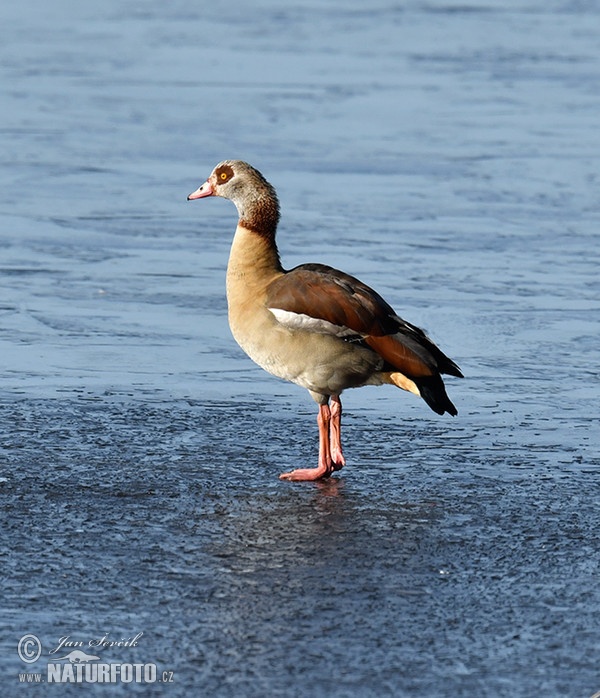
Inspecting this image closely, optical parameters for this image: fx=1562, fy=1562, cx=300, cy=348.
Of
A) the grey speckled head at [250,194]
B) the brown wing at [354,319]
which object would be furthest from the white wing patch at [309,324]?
the grey speckled head at [250,194]

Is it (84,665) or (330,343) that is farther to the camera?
(330,343)

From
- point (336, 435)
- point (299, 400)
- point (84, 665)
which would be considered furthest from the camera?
point (299, 400)

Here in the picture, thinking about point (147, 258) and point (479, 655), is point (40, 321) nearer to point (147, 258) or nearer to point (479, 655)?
point (147, 258)

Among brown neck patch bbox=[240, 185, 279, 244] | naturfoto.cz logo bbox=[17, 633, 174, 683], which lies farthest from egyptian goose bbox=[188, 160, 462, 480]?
naturfoto.cz logo bbox=[17, 633, 174, 683]

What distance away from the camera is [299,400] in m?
8.03

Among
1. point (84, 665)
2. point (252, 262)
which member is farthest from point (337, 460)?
point (84, 665)

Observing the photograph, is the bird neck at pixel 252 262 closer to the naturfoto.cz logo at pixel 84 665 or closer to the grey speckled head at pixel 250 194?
the grey speckled head at pixel 250 194

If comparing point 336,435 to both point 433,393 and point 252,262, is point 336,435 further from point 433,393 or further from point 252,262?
point 252,262

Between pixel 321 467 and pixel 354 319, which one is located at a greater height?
pixel 354 319

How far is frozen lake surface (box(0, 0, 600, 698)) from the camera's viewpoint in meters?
4.90

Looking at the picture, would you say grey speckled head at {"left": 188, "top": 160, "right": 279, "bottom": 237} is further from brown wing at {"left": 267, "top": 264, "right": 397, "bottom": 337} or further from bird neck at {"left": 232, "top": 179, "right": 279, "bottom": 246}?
brown wing at {"left": 267, "top": 264, "right": 397, "bottom": 337}

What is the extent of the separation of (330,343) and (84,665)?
8.12 feet

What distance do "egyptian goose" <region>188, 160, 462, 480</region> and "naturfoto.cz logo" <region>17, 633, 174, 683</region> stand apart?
200 centimetres

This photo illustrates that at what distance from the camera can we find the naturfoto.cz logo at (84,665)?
4539 millimetres
